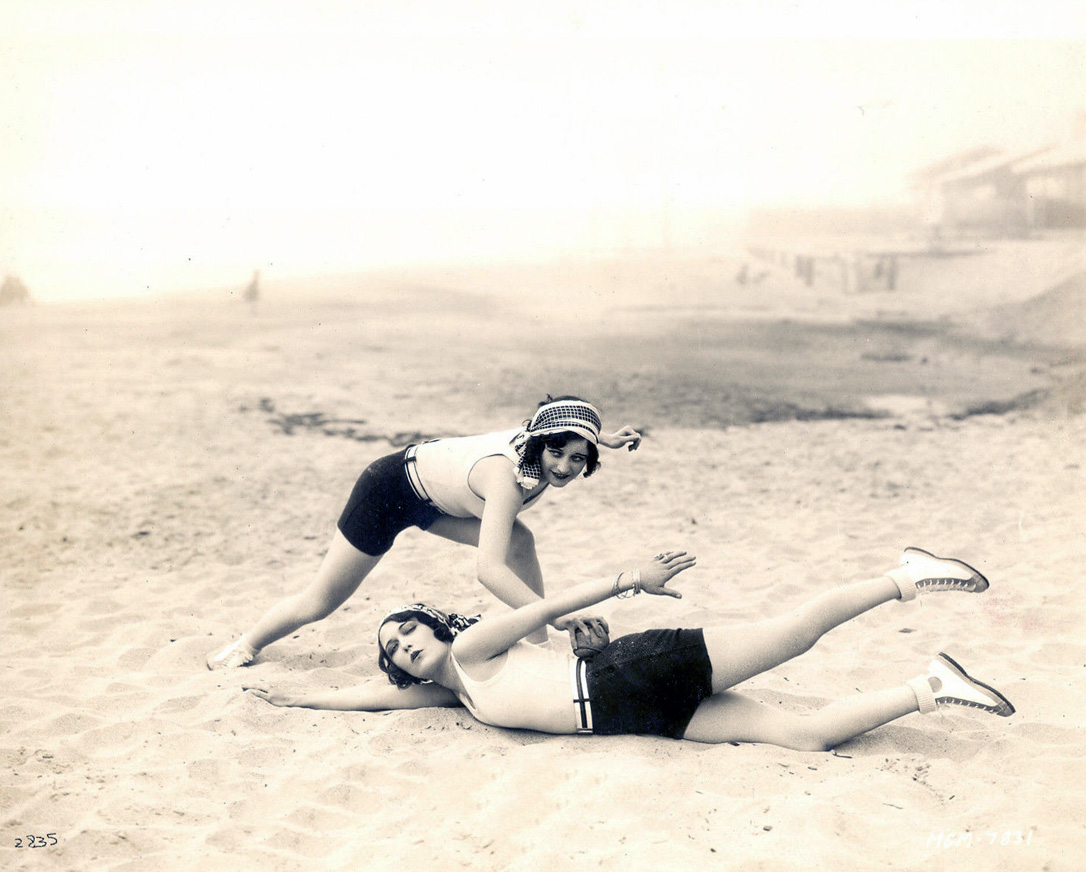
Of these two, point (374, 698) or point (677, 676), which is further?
point (374, 698)

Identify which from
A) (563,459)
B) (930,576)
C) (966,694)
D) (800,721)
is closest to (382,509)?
(563,459)

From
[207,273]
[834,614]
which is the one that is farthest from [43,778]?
[207,273]

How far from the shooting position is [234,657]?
3.70 m

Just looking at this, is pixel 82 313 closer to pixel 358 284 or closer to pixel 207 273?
pixel 207 273

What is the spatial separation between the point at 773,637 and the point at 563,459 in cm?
84

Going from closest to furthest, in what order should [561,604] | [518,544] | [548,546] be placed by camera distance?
1. [561,604]
2. [518,544]
3. [548,546]

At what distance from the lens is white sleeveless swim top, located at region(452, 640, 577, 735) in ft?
9.20

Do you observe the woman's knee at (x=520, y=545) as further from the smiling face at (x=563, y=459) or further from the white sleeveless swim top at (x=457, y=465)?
the smiling face at (x=563, y=459)

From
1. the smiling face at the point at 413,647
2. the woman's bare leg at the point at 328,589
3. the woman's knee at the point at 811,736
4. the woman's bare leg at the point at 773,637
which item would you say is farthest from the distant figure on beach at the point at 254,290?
the woman's knee at the point at 811,736

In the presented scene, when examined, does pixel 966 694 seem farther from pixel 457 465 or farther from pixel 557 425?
pixel 457 465

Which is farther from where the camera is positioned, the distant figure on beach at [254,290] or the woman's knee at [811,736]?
the distant figure on beach at [254,290]

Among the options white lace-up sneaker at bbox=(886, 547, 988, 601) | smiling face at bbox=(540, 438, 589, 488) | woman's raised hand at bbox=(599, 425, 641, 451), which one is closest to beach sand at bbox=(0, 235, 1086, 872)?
white lace-up sneaker at bbox=(886, 547, 988, 601)

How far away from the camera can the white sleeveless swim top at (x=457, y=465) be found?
3150mm

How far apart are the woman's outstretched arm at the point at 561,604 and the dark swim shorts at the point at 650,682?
157 millimetres
